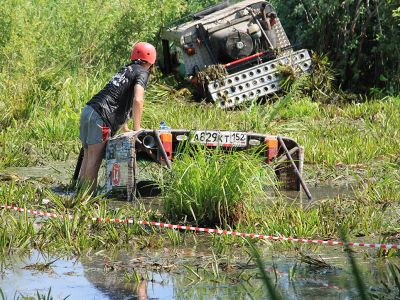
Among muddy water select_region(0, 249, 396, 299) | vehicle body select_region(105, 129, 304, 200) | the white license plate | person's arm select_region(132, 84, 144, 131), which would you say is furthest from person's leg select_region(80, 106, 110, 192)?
muddy water select_region(0, 249, 396, 299)

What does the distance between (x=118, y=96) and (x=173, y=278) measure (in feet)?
13.3

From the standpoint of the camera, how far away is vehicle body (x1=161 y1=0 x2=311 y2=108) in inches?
639

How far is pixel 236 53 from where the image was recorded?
1653cm

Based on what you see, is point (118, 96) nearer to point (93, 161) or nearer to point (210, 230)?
point (93, 161)

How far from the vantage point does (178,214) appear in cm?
885

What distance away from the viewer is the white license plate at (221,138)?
10.0 m

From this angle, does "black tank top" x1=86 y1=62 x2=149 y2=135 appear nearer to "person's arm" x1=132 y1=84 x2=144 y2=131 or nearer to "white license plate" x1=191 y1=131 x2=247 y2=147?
"person's arm" x1=132 y1=84 x2=144 y2=131

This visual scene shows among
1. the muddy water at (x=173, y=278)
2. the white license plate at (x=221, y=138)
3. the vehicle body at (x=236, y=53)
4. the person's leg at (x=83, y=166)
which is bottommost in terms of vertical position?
the muddy water at (x=173, y=278)

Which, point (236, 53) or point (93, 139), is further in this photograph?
point (236, 53)

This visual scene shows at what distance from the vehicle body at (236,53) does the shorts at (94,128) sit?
570 centimetres

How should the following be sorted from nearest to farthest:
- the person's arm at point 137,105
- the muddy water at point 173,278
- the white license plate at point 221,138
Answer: the muddy water at point 173,278 → the white license plate at point 221,138 → the person's arm at point 137,105

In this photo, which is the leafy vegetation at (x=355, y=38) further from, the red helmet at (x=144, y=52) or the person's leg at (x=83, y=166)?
the person's leg at (x=83, y=166)

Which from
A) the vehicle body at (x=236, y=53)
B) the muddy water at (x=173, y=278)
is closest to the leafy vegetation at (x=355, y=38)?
the vehicle body at (x=236, y=53)

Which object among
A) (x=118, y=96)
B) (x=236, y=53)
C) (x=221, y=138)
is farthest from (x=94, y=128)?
(x=236, y=53)
